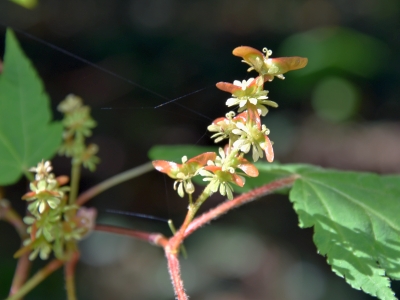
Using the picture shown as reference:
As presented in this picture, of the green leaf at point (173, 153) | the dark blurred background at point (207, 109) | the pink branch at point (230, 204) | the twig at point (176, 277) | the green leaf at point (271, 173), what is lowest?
the twig at point (176, 277)

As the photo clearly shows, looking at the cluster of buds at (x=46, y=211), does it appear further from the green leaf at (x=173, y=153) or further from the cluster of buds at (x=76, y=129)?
the green leaf at (x=173, y=153)

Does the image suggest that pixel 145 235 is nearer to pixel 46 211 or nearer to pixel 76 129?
pixel 46 211

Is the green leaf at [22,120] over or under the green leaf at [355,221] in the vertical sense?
over

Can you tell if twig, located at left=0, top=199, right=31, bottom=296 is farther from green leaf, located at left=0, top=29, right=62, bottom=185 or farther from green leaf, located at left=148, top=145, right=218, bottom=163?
green leaf, located at left=148, top=145, right=218, bottom=163

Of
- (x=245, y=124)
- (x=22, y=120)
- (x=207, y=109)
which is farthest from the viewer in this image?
(x=207, y=109)

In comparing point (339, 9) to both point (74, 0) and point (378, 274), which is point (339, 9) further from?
point (378, 274)

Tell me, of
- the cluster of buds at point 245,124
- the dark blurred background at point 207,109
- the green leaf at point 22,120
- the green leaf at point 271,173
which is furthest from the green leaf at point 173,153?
the dark blurred background at point 207,109

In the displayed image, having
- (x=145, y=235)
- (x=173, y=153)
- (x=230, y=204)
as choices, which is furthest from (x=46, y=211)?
(x=173, y=153)
